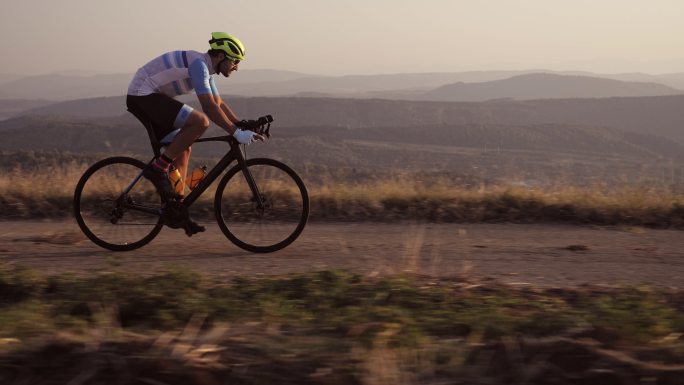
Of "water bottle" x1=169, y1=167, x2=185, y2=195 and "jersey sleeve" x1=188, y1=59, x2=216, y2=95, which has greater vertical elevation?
"jersey sleeve" x1=188, y1=59, x2=216, y2=95

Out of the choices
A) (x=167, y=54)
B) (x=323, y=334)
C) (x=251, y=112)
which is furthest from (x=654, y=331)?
(x=251, y=112)

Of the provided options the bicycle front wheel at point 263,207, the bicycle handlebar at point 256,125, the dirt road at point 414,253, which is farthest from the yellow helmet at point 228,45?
the dirt road at point 414,253

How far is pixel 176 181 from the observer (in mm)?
6508

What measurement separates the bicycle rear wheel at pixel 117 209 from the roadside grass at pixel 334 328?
1301mm

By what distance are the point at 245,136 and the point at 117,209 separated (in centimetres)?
150

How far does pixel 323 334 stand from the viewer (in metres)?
3.70

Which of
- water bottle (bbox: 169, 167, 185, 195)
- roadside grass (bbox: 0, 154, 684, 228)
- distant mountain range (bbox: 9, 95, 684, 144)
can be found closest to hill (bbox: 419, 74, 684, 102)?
distant mountain range (bbox: 9, 95, 684, 144)

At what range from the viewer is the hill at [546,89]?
14638 centimetres

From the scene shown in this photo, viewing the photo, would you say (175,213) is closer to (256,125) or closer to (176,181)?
(176,181)

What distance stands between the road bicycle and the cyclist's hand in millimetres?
246

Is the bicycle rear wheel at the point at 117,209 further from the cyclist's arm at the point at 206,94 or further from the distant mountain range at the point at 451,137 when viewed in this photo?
the distant mountain range at the point at 451,137

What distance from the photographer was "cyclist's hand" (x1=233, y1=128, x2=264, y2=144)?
618cm

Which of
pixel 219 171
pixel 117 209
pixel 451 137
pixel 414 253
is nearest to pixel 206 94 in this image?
pixel 219 171

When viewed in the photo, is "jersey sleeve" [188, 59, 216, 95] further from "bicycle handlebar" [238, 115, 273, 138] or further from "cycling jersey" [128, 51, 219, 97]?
"bicycle handlebar" [238, 115, 273, 138]
